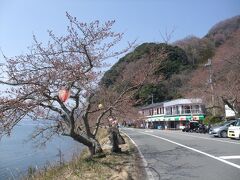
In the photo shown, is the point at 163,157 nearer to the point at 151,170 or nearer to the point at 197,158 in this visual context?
the point at 197,158

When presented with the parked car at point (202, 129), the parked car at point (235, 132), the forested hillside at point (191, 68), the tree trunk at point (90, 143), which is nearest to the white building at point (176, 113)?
the forested hillside at point (191, 68)

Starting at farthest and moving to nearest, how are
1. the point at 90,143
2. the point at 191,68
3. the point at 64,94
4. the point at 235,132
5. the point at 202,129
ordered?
the point at 191,68
the point at 202,129
the point at 235,132
the point at 90,143
the point at 64,94

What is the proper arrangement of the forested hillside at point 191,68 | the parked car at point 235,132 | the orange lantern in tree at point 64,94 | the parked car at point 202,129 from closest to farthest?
the orange lantern in tree at point 64,94, the forested hillside at point 191,68, the parked car at point 235,132, the parked car at point 202,129

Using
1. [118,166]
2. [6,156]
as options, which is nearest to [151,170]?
[118,166]

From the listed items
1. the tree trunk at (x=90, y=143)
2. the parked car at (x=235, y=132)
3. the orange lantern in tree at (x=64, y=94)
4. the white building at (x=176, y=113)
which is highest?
the white building at (x=176, y=113)

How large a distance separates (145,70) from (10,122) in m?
7.69

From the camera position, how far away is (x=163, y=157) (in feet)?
54.1

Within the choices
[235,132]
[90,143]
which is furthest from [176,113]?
[90,143]

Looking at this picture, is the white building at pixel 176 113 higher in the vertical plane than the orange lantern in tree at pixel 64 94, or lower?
higher

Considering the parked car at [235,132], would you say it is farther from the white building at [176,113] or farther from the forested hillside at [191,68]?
the white building at [176,113]

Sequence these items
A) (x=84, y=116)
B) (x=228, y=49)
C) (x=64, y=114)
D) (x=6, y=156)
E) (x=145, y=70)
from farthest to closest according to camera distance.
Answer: (x=228, y=49)
(x=6, y=156)
(x=145, y=70)
(x=84, y=116)
(x=64, y=114)

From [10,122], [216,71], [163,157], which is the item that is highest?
[216,71]

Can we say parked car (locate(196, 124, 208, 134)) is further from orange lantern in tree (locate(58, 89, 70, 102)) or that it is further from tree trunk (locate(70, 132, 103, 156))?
orange lantern in tree (locate(58, 89, 70, 102))

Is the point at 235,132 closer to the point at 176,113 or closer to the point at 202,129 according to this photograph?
the point at 202,129
